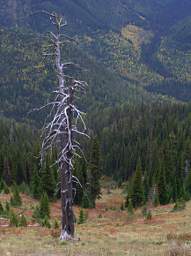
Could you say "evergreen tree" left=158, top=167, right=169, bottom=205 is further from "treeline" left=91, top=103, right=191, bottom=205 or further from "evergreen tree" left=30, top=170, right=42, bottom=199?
"evergreen tree" left=30, top=170, right=42, bottom=199

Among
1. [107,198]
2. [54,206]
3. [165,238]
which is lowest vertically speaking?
[107,198]

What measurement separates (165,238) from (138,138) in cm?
13490

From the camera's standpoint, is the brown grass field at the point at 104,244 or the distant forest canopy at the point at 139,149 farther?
the distant forest canopy at the point at 139,149

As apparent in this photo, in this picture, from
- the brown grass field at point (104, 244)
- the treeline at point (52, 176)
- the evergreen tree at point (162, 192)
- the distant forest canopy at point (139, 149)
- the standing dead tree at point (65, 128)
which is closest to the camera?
the brown grass field at point (104, 244)

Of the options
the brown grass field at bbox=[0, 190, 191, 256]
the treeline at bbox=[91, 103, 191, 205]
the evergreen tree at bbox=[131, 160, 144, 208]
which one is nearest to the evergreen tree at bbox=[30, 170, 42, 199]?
the evergreen tree at bbox=[131, 160, 144, 208]

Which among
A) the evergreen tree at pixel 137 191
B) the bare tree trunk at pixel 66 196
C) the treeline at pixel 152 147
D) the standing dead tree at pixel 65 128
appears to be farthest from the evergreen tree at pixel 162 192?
the standing dead tree at pixel 65 128

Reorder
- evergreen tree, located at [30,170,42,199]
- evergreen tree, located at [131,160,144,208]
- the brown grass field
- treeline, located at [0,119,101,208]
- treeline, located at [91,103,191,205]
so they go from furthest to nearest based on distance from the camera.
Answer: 1. treeline, located at [91,103,191,205]
2. treeline, located at [0,119,101,208]
3. evergreen tree, located at [131,160,144,208]
4. evergreen tree, located at [30,170,42,199]
5. the brown grass field

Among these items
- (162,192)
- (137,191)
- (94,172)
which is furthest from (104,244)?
(94,172)

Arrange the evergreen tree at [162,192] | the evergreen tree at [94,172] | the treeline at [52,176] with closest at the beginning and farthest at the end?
the treeline at [52,176], the evergreen tree at [162,192], the evergreen tree at [94,172]

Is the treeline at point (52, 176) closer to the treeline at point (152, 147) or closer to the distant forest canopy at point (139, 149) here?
the distant forest canopy at point (139, 149)

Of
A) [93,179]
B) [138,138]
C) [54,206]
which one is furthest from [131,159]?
[54,206]

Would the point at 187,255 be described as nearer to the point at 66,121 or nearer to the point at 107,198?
the point at 66,121

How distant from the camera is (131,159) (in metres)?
138

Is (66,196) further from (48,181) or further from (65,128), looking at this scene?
(48,181)
